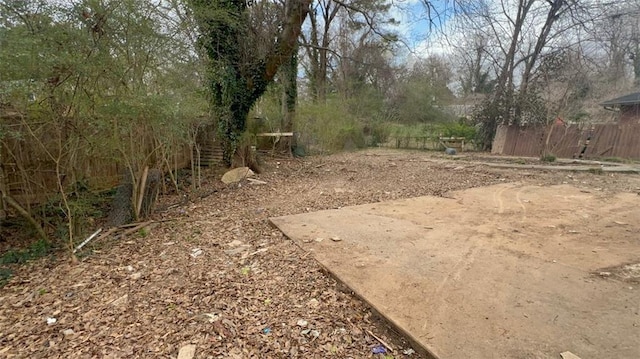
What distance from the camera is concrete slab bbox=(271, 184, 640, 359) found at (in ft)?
5.61

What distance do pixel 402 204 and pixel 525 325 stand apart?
3.00 meters

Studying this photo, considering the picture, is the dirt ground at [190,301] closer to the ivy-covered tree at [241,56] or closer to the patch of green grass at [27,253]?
the patch of green grass at [27,253]

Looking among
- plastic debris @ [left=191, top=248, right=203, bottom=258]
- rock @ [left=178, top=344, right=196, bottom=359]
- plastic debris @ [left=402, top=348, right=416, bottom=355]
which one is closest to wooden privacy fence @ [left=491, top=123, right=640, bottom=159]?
plastic debris @ [left=402, top=348, right=416, bottom=355]

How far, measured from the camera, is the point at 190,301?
2209 mm

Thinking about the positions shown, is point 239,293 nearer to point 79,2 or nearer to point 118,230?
point 118,230

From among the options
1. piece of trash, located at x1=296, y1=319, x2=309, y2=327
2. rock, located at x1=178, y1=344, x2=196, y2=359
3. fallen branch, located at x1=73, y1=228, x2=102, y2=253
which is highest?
piece of trash, located at x1=296, y1=319, x2=309, y2=327

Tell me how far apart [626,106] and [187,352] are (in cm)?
1788

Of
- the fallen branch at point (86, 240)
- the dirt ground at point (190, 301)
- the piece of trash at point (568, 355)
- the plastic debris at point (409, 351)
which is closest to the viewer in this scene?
the piece of trash at point (568, 355)

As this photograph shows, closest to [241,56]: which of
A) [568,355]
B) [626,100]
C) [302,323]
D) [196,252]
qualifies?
[196,252]

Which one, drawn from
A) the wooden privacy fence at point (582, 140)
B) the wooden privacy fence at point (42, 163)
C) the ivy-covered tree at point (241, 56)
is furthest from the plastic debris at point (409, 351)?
the wooden privacy fence at point (582, 140)

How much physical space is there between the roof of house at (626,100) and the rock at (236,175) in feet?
48.4

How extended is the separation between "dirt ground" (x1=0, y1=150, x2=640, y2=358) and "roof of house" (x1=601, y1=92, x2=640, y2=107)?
15.4 m

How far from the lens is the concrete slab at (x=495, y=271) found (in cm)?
171

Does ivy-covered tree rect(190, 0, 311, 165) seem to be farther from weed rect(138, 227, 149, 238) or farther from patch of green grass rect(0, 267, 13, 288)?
patch of green grass rect(0, 267, 13, 288)
